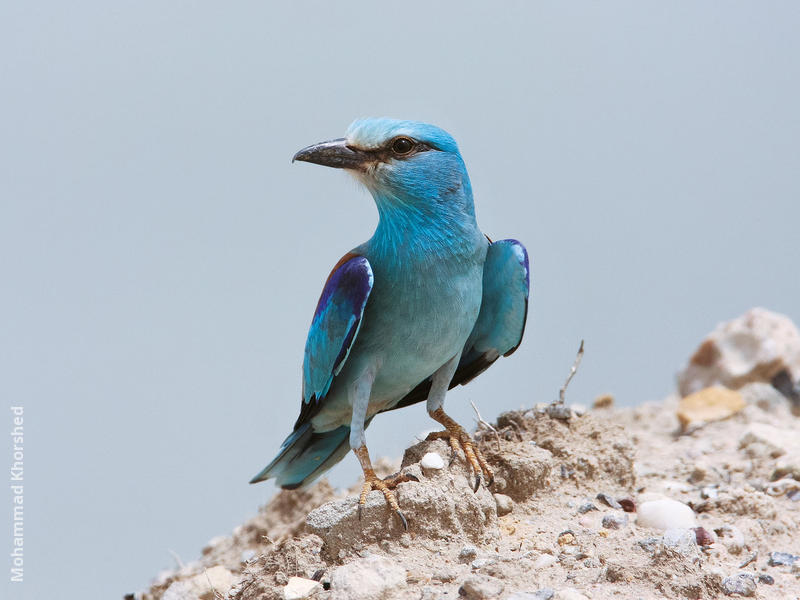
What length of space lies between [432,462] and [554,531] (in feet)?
2.37

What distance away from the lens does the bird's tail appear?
577 cm

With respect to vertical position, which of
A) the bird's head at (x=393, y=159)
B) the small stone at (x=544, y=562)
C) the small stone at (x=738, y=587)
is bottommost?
the small stone at (x=738, y=587)

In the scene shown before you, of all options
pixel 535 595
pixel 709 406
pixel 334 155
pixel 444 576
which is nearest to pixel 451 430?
pixel 444 576

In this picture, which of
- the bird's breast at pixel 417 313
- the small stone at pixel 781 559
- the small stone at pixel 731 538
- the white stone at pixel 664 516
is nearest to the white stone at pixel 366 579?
the bird's breast at pixel 417 313

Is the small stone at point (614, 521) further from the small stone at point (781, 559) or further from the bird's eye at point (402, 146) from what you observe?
the bird's eye at point (402, 146)

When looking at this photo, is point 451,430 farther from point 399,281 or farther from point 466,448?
point 399,281

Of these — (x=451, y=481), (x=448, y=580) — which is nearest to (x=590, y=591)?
(x=448, y=580)

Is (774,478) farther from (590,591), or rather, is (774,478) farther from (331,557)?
(331,557)

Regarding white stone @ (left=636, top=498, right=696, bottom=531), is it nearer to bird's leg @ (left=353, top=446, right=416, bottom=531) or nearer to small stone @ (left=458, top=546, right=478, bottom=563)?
small stone @ (left=458, top=546, right=478, bottom=563)

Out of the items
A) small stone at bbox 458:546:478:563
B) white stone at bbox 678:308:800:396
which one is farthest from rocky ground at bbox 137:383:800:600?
white stone at bbox 678:308:800:396

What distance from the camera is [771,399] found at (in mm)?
8211

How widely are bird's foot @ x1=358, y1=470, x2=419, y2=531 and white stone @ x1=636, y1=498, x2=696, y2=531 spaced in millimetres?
1326

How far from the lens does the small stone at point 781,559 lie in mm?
4809

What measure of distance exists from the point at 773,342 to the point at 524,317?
4.27 metres
